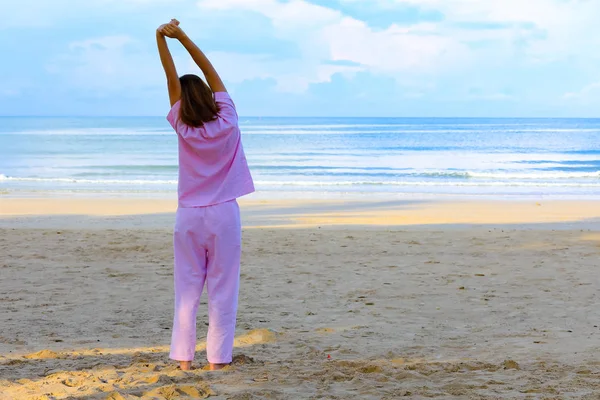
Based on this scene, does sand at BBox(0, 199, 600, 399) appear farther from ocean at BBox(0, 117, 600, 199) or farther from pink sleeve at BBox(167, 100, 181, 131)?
ocean at BBox(0, 117, 600, 199)

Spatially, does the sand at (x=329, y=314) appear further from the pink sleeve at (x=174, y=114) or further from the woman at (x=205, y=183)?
the pink sleeve at (x=174, y=114)

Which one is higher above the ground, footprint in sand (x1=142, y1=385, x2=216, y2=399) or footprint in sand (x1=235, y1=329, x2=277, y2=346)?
footprint in sand (x1=142, y1=385, x2=216, y2=399)

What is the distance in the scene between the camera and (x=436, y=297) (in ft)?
21.5

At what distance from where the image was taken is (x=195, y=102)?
12.0 ft

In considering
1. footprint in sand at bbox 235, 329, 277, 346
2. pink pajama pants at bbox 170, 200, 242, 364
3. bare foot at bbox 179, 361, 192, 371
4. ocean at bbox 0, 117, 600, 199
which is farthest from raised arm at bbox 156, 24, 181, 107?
ocean at bbox 0, 117, 600, 199

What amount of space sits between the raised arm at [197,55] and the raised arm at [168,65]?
58 mm

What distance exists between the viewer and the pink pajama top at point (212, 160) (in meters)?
3.69

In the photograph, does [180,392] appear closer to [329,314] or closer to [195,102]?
[195,102]

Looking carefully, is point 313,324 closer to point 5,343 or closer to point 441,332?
point 441,332

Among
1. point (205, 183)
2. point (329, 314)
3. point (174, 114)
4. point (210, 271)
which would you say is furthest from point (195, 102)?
point (329, 314)

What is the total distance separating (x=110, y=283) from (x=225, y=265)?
3.74 m

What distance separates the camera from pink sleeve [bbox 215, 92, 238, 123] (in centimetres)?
371

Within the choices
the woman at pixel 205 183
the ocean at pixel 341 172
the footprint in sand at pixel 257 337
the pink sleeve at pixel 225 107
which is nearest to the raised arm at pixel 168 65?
the woman at pixel 205 183

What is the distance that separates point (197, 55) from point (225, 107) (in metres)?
0.30
